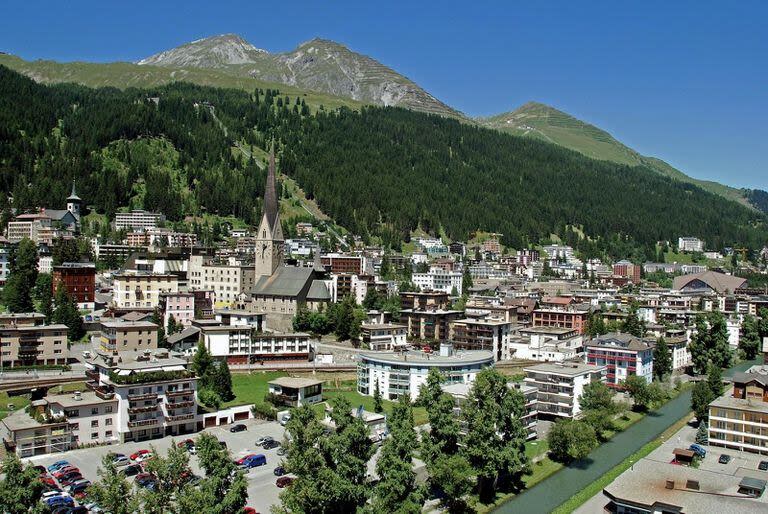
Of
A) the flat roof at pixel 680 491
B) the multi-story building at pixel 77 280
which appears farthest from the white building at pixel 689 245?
the flat roof at pixel 680 491

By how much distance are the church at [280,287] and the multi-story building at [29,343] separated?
22448 mm

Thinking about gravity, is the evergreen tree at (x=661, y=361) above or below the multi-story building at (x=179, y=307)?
below

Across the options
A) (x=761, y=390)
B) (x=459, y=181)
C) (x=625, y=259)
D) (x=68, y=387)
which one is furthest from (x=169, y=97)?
(x=761, y=390)

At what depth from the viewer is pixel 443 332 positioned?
220 ft

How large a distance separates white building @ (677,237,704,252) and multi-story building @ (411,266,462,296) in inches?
3735

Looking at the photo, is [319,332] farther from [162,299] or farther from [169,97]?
[169,97]

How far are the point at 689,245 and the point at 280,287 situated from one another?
140 m

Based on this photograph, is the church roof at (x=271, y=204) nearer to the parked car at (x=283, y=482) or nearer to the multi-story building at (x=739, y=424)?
the parked car at (x=283, y=482)

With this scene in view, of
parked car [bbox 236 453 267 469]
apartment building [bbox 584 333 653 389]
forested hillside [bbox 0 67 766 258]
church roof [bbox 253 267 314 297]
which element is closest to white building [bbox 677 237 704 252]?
forested hillside [bbox 0 67 766 258]

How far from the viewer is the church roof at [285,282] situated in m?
69.6

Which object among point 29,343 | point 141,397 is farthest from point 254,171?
point 141,397

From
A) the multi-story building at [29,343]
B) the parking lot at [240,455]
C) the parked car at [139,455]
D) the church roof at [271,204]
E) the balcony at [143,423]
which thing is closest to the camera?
the parking lot at [240,455]

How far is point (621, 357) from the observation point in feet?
182

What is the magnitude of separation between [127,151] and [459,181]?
82.8 metres
